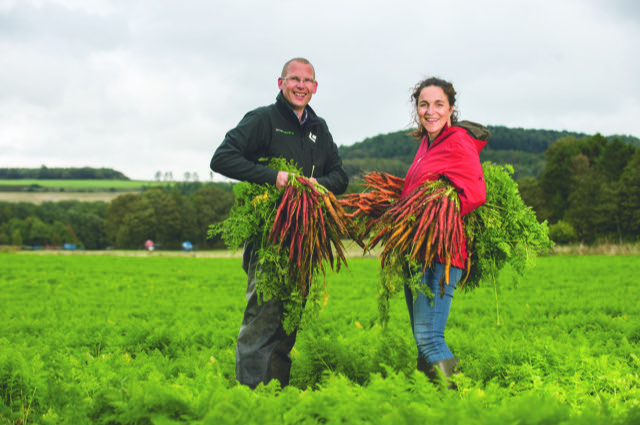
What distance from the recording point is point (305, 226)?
13.0 ft

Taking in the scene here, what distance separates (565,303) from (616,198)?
51.6 metres

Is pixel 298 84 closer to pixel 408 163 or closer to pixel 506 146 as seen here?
pixel 408 163

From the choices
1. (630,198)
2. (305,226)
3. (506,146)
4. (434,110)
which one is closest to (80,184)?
(506,146)

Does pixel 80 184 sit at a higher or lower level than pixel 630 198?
lower

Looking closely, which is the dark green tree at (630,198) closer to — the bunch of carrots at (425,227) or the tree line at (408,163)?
the tree line at (408,163)

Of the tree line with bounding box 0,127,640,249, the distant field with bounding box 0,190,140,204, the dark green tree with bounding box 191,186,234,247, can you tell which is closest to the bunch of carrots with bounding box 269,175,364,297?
the tree line with bounding box 0,127,640,249

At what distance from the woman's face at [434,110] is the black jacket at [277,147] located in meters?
1.02

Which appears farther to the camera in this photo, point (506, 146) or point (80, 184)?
point (80, 184)

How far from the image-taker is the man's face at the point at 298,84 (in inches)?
172

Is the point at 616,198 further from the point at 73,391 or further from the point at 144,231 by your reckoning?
the point at 144,231

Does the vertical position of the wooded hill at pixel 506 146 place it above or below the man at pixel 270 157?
above

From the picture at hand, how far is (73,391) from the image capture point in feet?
9.93

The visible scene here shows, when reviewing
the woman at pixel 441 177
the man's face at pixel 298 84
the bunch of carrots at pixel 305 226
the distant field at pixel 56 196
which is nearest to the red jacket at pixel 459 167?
the woman at pixel 441 177

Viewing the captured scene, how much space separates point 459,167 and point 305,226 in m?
1.27
